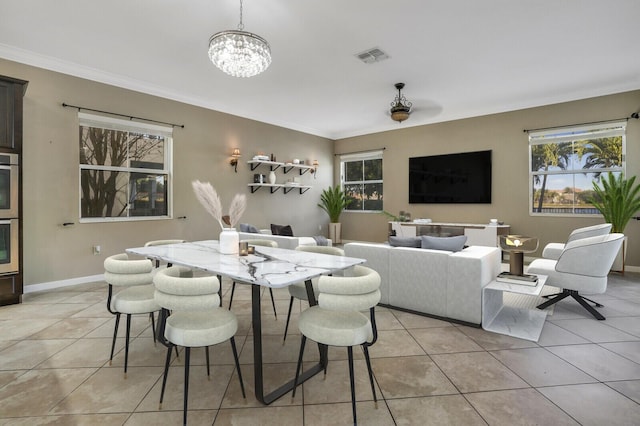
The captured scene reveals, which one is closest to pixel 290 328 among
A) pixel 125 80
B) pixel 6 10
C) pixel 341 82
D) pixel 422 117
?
pixel 341 82

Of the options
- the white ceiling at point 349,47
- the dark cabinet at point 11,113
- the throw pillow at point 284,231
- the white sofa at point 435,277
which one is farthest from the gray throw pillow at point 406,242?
the dark cabinet at point 11,113

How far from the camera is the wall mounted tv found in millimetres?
6207

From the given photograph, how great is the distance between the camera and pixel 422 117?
655 cm

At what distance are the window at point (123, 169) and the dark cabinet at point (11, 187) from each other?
33.4 inches

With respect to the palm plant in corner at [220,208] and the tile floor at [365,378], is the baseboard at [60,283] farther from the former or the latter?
the palm plant in corner at [220,208]

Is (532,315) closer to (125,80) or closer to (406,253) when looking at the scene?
(406,253)

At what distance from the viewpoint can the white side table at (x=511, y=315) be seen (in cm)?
268

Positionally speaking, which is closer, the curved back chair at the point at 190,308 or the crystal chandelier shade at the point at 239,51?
the curved back chair at the point at 190,308

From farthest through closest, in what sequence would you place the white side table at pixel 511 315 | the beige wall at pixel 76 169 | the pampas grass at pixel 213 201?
the beige wall at pixel 76 169 → the white side table at pixel 511 315 → the pampas grass at pixel 213 201

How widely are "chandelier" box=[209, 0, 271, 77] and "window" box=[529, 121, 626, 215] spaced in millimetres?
5219

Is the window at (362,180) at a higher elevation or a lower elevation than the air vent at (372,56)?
lower

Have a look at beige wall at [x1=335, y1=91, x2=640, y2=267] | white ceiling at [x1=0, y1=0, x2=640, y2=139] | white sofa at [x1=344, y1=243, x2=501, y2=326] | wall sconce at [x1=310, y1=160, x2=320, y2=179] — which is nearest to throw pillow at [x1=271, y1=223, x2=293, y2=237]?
white sofa at [x1=344, y1=243, x2=501, y2=326]

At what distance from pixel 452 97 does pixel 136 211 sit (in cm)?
539

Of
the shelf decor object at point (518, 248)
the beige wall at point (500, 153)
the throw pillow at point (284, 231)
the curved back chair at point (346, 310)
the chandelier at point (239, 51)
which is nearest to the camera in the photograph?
the curved back chair at point (346, 310)
